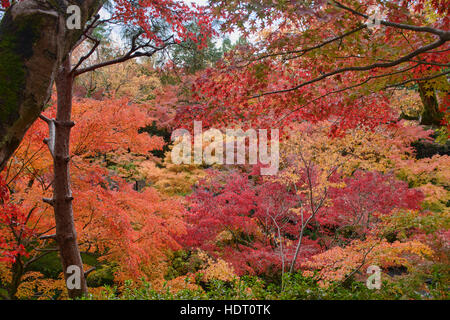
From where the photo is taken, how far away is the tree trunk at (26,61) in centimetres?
221

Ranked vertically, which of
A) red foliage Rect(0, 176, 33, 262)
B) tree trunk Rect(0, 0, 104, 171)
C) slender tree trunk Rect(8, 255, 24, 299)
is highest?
tree trunk Rect(0, 0, 104, 171)

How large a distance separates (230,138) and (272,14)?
23.9ft

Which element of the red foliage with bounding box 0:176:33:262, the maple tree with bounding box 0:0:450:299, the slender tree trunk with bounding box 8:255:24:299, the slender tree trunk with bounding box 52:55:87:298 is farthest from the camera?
the slender tree trunk with bounding box 8:255:24:299

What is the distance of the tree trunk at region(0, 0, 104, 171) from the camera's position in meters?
2.21

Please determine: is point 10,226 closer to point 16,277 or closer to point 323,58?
point 16,277

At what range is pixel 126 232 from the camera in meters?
5.07

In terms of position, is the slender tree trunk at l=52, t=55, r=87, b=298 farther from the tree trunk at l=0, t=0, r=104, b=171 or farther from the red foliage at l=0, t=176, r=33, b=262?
the tree trunk at l=0, t=0, r=104, b=171

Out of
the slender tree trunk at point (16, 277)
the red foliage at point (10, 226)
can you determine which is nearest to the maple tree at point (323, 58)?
the red foliage at point (10, 226)

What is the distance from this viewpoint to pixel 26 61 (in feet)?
7.43

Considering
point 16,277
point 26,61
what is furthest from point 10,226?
point 26,61

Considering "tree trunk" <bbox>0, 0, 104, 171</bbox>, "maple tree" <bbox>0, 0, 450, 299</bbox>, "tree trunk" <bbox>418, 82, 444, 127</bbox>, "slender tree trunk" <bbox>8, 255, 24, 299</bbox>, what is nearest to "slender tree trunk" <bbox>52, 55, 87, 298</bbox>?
"maple tree" <bbox>0, 0, 450, 299</bbox>

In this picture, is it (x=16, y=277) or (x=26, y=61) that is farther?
(x=16, y=277)
